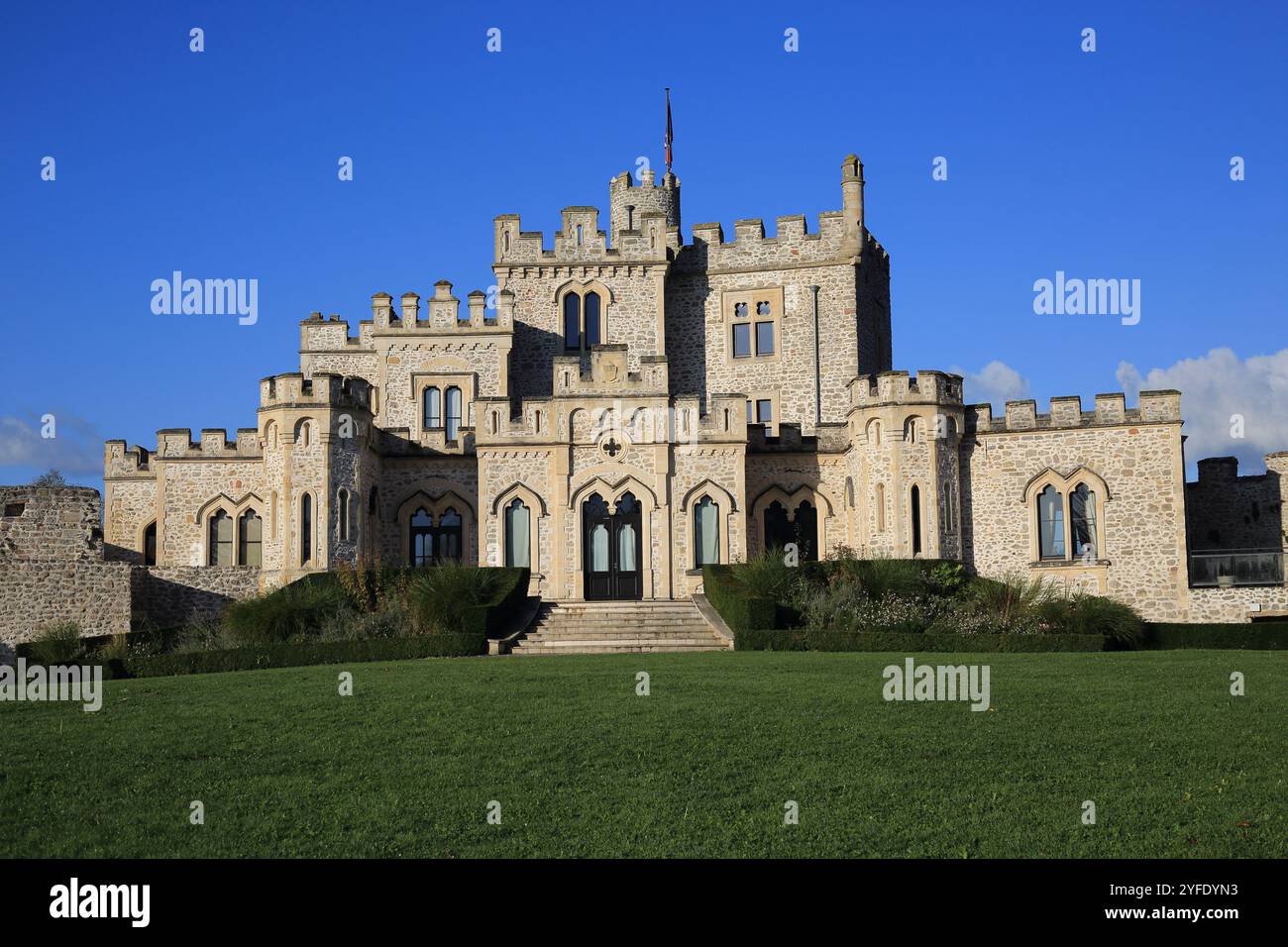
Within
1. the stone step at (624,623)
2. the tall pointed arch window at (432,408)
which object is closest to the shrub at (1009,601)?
the stone step at (624,623)

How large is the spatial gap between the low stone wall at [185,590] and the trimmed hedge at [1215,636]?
74.2 ft

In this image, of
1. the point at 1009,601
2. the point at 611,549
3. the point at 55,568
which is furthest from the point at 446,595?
the point at 1009,601

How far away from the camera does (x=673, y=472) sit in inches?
1433

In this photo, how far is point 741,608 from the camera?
28.9 meters

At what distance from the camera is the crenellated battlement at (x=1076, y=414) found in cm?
3500

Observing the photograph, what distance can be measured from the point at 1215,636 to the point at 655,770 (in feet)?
63.3

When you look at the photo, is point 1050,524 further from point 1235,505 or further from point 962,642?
point 962,642

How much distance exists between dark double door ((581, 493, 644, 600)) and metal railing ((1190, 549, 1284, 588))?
14681mm

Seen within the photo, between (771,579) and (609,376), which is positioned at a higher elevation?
(609,376)

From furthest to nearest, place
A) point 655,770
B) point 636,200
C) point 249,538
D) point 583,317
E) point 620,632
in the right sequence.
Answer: point 636,200, point 583,317, point 249,538, point 620,632, point 655,770
